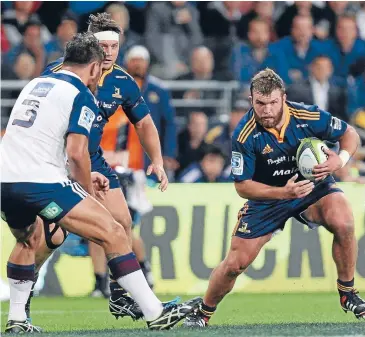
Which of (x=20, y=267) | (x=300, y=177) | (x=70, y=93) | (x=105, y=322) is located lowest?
(x=105, y=322)

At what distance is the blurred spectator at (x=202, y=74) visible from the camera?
611 inches

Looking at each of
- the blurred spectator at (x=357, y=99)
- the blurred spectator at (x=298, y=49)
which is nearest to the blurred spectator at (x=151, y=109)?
the blurred spectator at (x=298, y=49)

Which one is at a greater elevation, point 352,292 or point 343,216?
point 343,216

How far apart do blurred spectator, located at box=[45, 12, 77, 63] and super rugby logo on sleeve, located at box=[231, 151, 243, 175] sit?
700 cm

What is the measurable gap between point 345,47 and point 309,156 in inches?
300

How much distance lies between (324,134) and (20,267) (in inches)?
106

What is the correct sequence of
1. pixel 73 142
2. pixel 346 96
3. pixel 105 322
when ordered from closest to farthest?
pixel 73 142 → pixel 105 322 → pixel 346 96

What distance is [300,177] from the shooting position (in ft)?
29.5

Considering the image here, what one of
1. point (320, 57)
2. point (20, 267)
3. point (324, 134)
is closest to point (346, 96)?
point (320, 57)

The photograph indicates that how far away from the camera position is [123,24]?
1534cm

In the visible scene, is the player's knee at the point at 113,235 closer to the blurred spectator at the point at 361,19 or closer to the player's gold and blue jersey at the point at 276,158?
the player's gold and blue jersey at the point at 276,158

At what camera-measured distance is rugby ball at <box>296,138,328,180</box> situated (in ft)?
28.5

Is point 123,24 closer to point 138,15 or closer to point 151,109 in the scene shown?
point 138,15

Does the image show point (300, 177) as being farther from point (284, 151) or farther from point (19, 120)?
point (19, 120)
